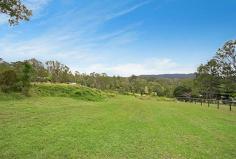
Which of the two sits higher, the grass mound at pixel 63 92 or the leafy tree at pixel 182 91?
the grass mound at pixel 63 92

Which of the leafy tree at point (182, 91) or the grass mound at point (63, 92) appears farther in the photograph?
the leafy tree at point (182, 91)

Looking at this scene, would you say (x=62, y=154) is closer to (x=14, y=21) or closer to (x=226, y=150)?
(x=226, y=150)

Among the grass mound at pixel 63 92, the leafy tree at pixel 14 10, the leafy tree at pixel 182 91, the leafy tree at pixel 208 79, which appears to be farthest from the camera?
the leafy tree at pixel 182 91

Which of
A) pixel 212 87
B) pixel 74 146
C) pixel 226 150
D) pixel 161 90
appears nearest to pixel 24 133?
pixel 74 146

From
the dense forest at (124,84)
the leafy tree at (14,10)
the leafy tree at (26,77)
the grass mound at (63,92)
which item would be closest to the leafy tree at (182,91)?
the dense forest at (124,84)

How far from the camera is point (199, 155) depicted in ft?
34.0

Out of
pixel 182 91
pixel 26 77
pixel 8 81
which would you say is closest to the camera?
pixel 8 81

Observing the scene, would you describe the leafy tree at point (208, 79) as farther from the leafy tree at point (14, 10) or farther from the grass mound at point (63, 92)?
the leafy tree at point (14, 10)

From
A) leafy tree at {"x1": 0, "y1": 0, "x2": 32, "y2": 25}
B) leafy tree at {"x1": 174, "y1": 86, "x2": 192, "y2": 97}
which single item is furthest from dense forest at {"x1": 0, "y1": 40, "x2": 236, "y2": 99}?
leafy tree at {"x1": 0, "y1": 0, "x2": 32, "y2": 25}

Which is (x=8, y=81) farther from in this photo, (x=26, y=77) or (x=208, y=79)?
(x=208, y=79)

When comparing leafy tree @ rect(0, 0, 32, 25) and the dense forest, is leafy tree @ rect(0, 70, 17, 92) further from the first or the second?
leafy tree @ rect(0, 0, 32, 25)

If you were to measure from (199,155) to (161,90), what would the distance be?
351 ft

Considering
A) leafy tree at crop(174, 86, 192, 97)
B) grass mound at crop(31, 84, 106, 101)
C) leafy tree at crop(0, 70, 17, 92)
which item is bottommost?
leafy tree at crop(174, 86, 192, 97)

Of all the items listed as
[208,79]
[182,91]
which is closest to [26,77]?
[208,79]
